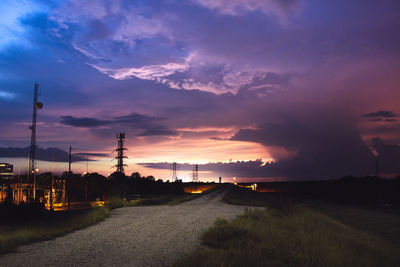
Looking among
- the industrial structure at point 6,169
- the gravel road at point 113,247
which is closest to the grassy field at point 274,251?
the gravel road at point 113,247

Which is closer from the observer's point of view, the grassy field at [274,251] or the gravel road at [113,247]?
the grassy field at [274,251]

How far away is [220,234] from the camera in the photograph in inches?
530

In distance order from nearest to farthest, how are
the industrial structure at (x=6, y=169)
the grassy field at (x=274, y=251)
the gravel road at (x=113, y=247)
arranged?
1. the grassy field at (x=274, y=251)
2. the gravel road at (x=113, y=247)
3. the industrial structure at (x=6, y=169)

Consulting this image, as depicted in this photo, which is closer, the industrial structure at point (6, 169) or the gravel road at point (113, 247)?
the gravel road at point (113, 247)

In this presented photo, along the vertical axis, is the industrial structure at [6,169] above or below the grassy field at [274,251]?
above

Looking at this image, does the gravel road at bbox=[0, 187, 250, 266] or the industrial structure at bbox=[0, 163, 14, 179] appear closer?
the gravel road at bbox=[0, 187, 250, 266]

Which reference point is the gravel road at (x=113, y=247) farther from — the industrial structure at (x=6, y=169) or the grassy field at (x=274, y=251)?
the industrial structure at (x=6, y=169)

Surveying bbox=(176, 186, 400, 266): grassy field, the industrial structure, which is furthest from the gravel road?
the industrial structure

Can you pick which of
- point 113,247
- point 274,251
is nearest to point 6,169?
point 113,247

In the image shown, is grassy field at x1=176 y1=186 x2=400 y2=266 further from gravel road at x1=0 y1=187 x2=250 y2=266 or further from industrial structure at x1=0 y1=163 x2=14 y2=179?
industrial structure at x1=0 y1=163 x2=14 y2=179

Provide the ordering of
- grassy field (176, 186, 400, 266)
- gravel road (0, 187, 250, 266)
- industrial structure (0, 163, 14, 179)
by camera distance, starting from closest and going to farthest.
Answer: grassy field (176, 186, 400, 266)
gravel road (0, 187, 250, 266)
industrial structure (0, 163, 14, 179)

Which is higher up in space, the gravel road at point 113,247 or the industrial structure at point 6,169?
the industrial structure at point 6,169

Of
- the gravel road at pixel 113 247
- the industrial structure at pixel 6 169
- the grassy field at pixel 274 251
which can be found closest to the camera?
the grassy field at pixel 274 251

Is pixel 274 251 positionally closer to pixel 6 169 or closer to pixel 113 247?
pixel 113 247
